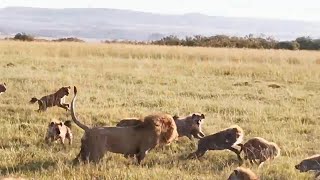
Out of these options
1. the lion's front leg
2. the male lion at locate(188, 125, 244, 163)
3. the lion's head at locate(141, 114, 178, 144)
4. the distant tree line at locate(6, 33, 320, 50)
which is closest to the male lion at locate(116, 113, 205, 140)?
the male lion at locate(188, 125, 244, 163)

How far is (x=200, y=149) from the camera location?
36.0 feet

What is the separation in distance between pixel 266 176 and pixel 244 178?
1.61 metres

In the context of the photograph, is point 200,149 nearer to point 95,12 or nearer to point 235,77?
point 235,77

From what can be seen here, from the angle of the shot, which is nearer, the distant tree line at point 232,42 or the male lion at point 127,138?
the male lion at point 127,138

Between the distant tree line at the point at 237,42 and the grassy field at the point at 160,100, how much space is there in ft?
62.3

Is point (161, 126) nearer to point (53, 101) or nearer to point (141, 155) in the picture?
point (141, 155)

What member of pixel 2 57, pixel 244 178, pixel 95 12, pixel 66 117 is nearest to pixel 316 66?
pixel 2 57

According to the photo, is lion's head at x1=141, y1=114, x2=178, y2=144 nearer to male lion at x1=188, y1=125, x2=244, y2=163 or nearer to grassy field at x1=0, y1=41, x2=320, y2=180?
grassy field at x1=0, y1=41, x2=320, y2=180

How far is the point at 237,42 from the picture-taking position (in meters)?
52.5

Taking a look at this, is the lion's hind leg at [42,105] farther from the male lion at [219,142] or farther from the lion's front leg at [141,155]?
the lion's front leg at [141,155]

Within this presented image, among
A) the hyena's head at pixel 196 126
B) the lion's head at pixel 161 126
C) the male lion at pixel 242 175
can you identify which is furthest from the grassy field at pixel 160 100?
the male lion at pixel 242 175

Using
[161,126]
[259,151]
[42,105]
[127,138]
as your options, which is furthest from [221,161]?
[42,105]

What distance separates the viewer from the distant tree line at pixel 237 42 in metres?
51.1

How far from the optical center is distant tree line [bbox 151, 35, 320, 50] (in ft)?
168
